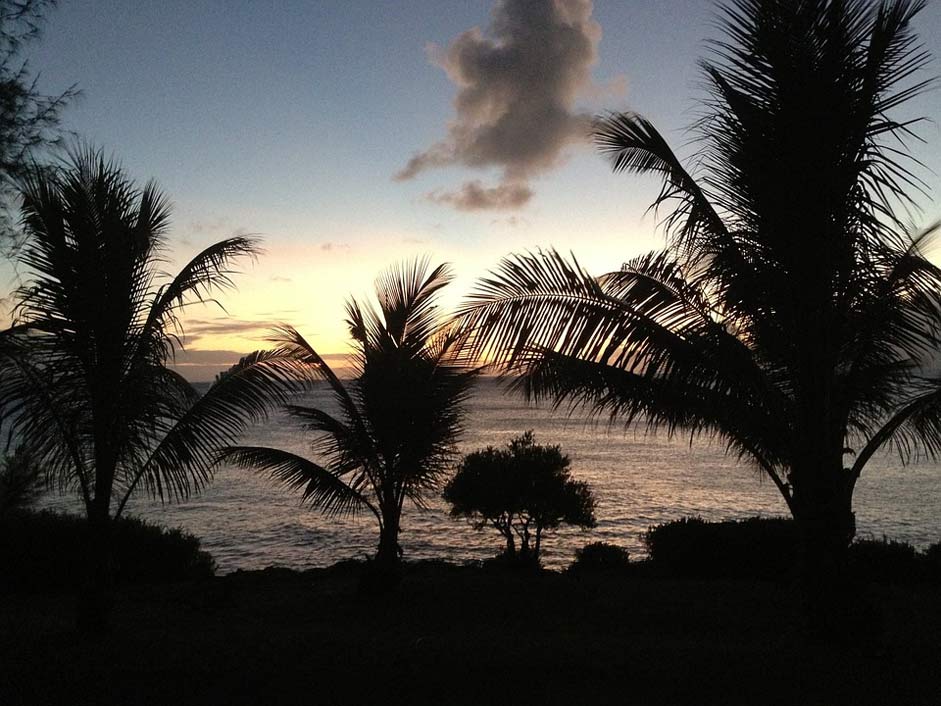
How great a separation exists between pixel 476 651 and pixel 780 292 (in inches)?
185

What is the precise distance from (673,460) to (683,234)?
6042 cm

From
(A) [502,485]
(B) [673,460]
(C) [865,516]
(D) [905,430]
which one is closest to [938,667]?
(D) [905,430]

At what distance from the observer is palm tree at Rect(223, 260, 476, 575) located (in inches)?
403

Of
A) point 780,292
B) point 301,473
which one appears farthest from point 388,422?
point 780,292

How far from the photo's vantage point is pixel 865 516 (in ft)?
107

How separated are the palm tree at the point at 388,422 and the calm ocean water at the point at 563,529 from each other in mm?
5998

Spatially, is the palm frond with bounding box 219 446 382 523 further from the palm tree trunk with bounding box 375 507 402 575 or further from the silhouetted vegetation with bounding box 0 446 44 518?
the silhouetted vegetation with bounding box 0 446 44 518

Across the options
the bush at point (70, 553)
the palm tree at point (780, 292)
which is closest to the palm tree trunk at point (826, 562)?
the palm tree at point (780, 292)

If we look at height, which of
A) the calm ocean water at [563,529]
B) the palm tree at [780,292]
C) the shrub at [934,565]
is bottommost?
the calm ocean water at [563,529]

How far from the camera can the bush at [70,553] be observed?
12055mm

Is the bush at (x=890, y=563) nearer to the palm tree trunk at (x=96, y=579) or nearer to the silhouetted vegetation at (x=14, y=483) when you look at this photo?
the palm tree trunk at (x=96, y=579)

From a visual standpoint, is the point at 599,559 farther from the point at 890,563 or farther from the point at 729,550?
the point at 890,563

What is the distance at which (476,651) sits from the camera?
21.9 ft

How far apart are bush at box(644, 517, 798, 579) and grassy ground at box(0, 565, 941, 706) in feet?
6.76
